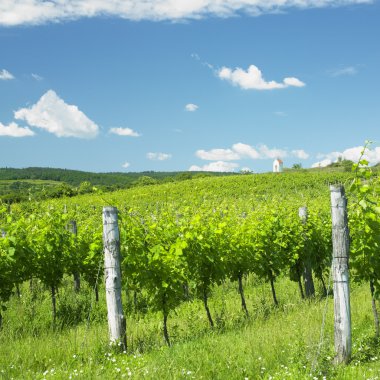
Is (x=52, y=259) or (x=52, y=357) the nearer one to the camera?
(x=52, y=357)

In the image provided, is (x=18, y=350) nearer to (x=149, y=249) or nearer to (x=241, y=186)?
(x=149, y=249)

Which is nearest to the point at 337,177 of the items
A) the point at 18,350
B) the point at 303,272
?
the point at 303,272

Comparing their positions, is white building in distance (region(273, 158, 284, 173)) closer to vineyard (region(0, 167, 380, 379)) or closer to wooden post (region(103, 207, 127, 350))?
vineyard (region(0, 167, 380, 379))

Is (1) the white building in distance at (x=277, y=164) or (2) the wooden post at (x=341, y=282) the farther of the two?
(1) the white building in distance at (x=277, y=164)

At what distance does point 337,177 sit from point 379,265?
4232cm

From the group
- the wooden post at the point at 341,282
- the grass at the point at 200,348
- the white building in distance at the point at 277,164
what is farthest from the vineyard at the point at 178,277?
the white building in distance at the point at 277,164

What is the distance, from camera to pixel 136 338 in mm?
7184

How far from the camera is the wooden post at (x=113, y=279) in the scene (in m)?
6.57

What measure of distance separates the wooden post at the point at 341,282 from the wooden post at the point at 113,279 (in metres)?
2.82

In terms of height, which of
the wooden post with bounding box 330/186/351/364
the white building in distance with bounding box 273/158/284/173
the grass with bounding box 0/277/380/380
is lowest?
the grass with bounding box 0/277/380/380

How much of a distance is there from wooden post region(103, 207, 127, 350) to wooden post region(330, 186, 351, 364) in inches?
111

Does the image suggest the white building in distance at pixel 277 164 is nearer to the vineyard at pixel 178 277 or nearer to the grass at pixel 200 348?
the vineyard at pixel 178 277

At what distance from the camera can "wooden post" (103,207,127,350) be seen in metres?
6.57

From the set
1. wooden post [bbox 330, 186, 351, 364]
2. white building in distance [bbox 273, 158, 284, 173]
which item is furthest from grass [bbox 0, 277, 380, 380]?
white building in distance [bbox 273, 158, 284, 173]
